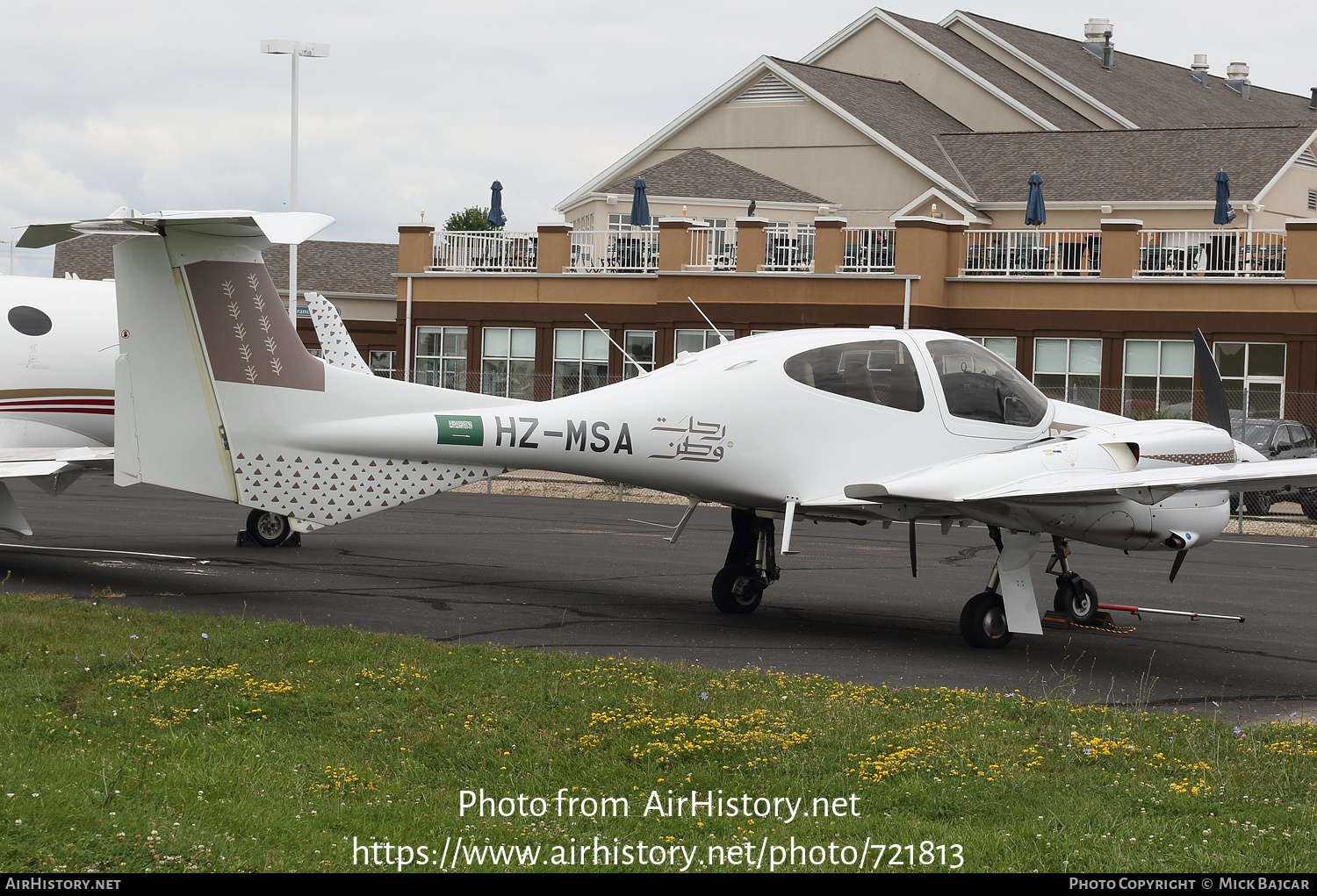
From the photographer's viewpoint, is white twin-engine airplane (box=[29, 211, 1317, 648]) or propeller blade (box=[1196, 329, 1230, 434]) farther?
propeller blade (box=[1196, 329, 1230, 434])

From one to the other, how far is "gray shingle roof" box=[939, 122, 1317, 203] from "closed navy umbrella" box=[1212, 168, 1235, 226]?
236 centimetres

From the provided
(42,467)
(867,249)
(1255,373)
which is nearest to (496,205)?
(867,249)

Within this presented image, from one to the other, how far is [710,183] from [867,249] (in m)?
7.80

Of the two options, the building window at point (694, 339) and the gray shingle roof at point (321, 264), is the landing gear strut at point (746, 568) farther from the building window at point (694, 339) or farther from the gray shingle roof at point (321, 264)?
the gray shingle roof at point (321, 264)

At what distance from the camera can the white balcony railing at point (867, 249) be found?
3856 cm

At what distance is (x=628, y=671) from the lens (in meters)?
9.91

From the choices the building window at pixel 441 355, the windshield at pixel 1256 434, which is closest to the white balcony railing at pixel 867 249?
the windshield at pixel 1256 434

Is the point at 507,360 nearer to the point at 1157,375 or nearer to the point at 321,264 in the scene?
the point at 1157,375

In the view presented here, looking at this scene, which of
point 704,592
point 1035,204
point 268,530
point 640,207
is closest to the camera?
point 704,592

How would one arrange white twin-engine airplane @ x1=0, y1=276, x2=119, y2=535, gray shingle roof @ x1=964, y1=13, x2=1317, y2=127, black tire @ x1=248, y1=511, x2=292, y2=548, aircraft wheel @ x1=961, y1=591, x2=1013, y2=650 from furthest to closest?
gray shingle roof @ x1=964, y1=13, x2=1317, y2=127
black tire @ x1=248, y1=511, x2=292, y2=548
white twin-engine airplane @ x1=0, y1=276, x2=119, y2=535
aircraft wheel @ x1=961, y1=591, x2=1013, y2=650

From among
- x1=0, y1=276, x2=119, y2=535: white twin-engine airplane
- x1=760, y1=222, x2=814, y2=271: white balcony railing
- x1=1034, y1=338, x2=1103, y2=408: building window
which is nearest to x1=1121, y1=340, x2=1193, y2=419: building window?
x1=1034, y1=338, x2=1103, y2=408: building window

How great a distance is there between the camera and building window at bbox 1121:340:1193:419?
117 feet

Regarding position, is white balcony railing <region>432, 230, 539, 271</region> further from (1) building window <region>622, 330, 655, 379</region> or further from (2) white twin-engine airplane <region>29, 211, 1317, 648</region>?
(2) white twin-engine airplane <region>29, 211, 1317, 648</region>

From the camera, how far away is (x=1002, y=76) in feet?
170
